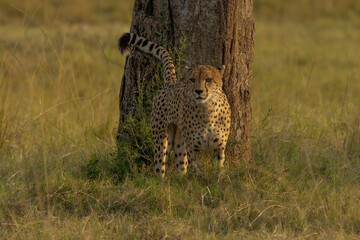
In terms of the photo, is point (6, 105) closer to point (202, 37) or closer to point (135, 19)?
point (135, 19)

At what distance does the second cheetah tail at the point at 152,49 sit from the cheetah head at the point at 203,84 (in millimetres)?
320

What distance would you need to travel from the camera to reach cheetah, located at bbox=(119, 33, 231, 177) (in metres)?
3.58

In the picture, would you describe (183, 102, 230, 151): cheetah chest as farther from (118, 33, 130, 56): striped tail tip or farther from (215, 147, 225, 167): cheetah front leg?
(118, 33, 130, 56): striped tail tip

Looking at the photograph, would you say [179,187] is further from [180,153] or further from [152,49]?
[152,49]

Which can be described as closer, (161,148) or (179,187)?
(179,187)

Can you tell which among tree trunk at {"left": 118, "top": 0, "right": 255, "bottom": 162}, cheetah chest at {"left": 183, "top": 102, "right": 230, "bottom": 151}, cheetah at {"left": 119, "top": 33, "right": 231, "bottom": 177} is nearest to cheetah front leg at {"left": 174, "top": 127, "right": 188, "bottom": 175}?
cheetah at {"left": 119, "top": 33, "right": 231, "bottom": 177}

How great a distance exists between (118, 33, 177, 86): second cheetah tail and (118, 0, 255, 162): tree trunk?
117 mm

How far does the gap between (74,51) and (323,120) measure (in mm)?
4753

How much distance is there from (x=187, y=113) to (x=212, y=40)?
580 millimetres

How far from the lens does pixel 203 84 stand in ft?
11.5

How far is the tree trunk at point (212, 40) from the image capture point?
13.1 feet

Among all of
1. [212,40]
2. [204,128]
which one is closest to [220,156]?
[204,128]

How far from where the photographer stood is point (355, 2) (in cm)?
1335

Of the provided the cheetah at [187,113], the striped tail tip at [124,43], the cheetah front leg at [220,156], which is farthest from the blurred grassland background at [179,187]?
the striped tail tip at [124,43]
